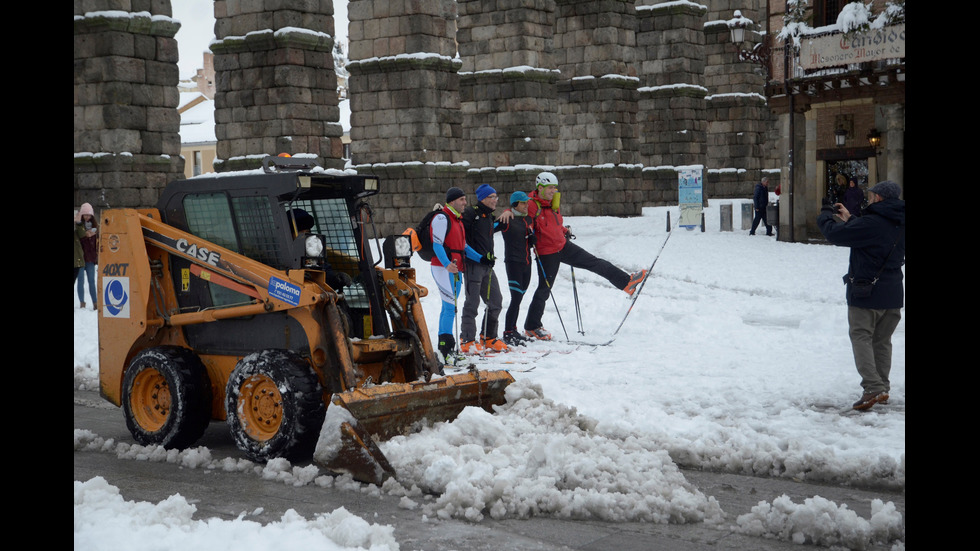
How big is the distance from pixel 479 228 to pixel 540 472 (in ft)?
16.8

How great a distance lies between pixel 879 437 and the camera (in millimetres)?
6688

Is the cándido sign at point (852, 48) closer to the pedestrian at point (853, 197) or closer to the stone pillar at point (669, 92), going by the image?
the pedestrian at point (853, 197)

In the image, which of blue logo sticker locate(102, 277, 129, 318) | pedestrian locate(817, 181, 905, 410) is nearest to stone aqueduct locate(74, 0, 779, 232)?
→ blue logo sticker locate(102, 277, 129, 318)

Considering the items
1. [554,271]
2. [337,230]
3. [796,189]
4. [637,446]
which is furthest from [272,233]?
[796,189]

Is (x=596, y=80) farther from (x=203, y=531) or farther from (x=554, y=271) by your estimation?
(x=203, y=531)

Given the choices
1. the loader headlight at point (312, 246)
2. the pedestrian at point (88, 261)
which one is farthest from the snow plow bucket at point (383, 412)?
the pedestrian at point (88, 261)

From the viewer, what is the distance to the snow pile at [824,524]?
481cm

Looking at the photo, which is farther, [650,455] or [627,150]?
[627,150]

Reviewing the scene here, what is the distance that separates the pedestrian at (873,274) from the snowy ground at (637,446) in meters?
0.35

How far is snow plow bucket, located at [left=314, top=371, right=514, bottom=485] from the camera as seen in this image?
5840 millimetres

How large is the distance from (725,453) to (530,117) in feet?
73.5

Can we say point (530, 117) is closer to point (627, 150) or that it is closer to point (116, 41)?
point (627, 150)
